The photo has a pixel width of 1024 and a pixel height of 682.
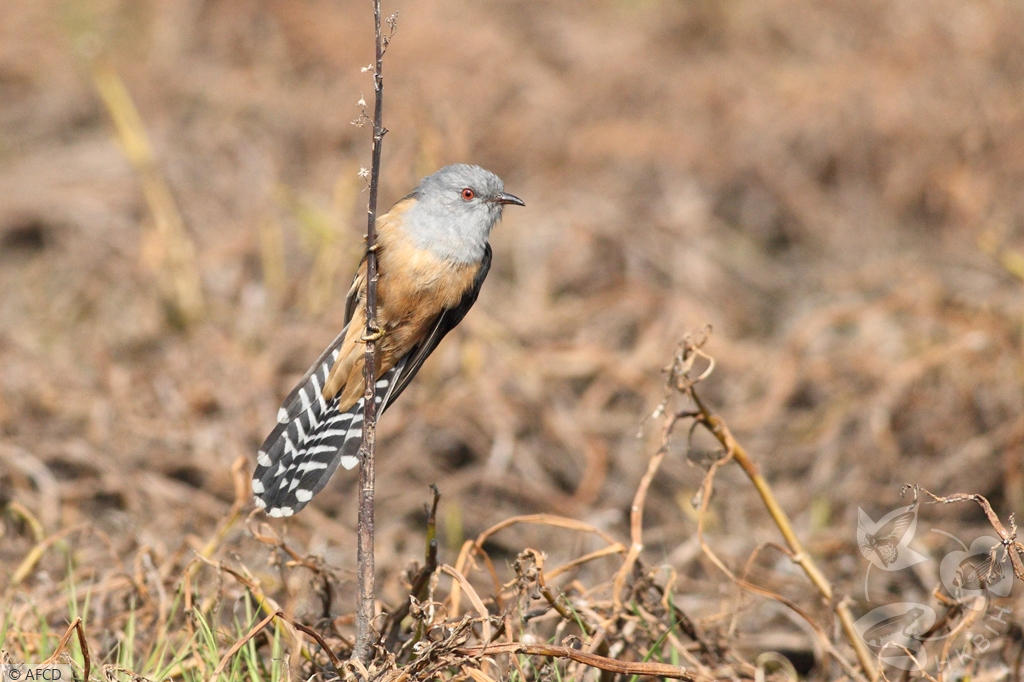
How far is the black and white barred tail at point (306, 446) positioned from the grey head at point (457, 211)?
1.38ft

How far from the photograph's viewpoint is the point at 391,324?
132 inches

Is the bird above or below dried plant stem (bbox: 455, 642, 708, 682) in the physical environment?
above

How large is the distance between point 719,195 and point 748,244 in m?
0.51

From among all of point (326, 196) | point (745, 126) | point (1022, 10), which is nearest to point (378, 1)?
point (326, 196)

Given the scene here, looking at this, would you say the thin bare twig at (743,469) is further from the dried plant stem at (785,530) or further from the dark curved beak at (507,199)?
the dark curved beak at (507,199)

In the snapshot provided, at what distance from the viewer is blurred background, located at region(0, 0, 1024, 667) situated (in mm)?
5352

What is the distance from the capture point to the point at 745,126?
8.91 meters

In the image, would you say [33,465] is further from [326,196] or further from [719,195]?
[719,195]

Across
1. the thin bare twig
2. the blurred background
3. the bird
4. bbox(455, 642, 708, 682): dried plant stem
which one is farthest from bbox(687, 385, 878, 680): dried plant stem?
the bird

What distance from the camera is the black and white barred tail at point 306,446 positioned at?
298cm

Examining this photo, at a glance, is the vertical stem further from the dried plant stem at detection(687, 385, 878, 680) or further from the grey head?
the dried plant stem at detection(687, 385, 878, 680)

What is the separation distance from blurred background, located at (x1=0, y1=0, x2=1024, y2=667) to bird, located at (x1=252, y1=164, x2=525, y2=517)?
582mm

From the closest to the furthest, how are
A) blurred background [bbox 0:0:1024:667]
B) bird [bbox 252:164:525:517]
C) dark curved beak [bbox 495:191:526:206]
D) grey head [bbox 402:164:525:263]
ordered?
bird [bbox 252:164:525:517]
grey head [bbox 402:164:525:263]
dark curved beak [bbox 495:191:526:206]
blurred background [bbox 0:0:1024:667]

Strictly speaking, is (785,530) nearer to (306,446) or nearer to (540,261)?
(306,446)
